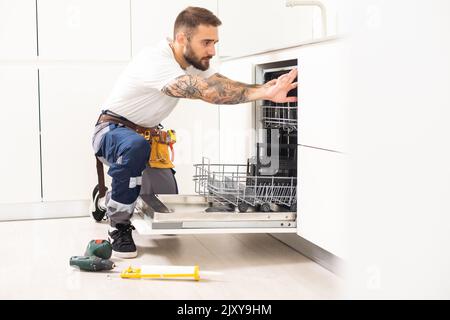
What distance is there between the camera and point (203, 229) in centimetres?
248

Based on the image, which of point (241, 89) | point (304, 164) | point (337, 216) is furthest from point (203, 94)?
point (337, 216)

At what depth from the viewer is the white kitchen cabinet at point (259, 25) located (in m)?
3.71

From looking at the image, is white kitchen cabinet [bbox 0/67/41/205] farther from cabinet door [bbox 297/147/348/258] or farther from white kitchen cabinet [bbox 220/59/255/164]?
cabinet door [bbox 297/147/348/258]

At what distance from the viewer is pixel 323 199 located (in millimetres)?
2311

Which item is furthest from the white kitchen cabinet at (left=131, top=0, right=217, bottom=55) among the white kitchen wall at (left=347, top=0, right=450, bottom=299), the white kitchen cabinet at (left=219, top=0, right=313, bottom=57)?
the white kitchen wall at (left=347, top=0, right=450, bottom=299)

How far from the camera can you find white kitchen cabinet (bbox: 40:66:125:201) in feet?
11.5

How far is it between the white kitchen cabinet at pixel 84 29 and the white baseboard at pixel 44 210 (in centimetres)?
76

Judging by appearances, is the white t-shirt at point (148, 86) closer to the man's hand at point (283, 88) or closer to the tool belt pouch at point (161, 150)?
Answer: the tool belt pouch at point (161, 150)

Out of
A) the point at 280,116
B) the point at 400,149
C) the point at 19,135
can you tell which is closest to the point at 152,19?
the point at 19,135

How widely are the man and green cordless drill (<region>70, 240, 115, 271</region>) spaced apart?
16 cm

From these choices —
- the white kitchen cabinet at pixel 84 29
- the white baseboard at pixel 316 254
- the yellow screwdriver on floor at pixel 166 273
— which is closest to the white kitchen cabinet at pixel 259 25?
the white kitchen cabinet at pixel 84 29

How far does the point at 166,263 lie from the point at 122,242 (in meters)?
0.23

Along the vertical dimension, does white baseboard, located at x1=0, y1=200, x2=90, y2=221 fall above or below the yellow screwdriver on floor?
above
